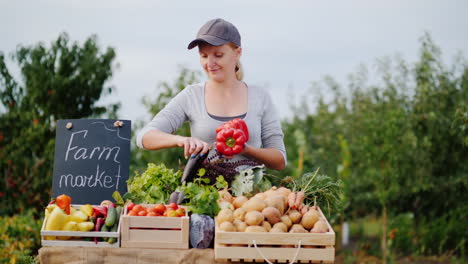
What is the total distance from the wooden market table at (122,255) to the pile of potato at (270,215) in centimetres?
21

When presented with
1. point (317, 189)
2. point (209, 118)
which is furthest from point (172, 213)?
point (209, 118)

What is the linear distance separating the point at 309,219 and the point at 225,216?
43 centimetres

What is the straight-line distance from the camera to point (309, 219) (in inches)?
116

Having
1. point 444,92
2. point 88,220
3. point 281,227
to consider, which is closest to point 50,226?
point 88,220

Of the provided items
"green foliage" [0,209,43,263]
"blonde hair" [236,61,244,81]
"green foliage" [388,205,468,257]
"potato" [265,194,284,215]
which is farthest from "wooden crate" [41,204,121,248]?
"green foliage" [388,205,468,257]

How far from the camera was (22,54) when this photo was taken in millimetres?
8070

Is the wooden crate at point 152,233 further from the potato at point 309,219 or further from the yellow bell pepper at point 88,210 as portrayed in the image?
the potato at point 309,219

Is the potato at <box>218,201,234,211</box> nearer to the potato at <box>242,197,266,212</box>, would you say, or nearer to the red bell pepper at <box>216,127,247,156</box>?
the potato at <box>242,197,266,212</box>

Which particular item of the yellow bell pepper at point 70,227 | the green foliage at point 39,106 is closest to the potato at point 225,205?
the yellow bell pepper at point 70,227

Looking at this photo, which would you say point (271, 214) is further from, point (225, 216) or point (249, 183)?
point (249, 183)

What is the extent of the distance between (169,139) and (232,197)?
23.2 inches

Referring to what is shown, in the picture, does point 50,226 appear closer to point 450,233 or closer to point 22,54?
point 22,54

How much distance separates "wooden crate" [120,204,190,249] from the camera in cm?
298

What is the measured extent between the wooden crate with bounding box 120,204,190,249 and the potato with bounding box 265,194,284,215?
16.9 inches
